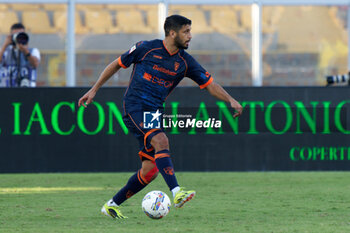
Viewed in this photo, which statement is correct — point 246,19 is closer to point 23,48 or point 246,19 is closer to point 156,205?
point 23,48

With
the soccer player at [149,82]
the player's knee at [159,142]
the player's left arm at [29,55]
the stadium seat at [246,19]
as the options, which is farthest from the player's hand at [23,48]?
the stadium seat at [246,19]

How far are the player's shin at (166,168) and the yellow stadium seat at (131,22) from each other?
38.2 ft

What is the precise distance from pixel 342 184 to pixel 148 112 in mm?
4148

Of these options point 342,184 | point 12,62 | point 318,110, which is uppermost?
point 12,62

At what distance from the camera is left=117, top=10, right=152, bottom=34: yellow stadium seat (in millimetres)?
17844

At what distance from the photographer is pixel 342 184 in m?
9.87

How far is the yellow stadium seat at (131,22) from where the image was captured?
17844 mm

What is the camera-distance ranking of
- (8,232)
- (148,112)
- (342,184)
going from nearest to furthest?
(8,232) → (148,112) → (342,184)

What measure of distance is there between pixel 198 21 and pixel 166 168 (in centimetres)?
1275

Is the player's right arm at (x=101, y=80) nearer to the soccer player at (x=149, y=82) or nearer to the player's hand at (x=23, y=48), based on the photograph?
the soccer player at (x=149, y=82)

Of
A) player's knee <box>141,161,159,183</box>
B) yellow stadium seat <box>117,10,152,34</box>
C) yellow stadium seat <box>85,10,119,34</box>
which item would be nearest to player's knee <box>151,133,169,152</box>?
player's knee <box>141,161,159,183</box>

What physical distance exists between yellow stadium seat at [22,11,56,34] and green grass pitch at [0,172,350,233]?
6.76 m

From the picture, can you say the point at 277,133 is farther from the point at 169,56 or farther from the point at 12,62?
the point at 169,56

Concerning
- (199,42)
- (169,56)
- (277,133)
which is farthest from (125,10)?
(169,56)
